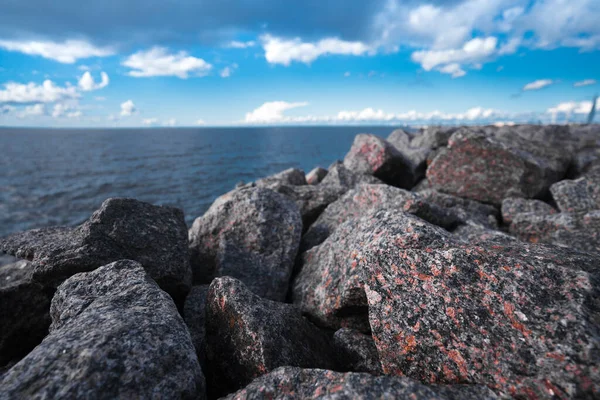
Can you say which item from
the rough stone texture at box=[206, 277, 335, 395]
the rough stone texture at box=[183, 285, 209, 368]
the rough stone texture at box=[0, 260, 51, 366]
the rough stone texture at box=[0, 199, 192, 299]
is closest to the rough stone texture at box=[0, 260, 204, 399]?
the rough stone texture at box=[206, 277, 335, 395]

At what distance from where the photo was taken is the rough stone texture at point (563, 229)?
763 centimetres

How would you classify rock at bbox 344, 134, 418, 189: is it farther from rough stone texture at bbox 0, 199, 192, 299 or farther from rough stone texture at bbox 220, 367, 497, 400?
rough stone texture at bbox 220, 367, 497, 400

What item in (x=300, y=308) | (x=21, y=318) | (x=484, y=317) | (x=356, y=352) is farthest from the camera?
(x=300, y=308)

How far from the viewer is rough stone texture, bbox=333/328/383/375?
15.8 ft

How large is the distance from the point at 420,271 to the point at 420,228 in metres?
0.83

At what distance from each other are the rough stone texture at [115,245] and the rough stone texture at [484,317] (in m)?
4.24

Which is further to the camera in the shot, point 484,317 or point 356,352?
point 356,352

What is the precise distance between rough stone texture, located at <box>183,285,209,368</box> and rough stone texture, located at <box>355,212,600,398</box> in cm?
339

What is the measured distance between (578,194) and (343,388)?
35.9 ft

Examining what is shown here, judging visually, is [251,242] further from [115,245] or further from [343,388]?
[343,388]

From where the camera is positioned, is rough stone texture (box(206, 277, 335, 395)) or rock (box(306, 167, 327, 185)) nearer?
rough stone texture (box(206, 277, 335, 395))

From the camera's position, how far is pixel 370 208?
8.68m

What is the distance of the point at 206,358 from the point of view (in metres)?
4.99

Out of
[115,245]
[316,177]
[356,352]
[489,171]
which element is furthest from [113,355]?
[316,177]
